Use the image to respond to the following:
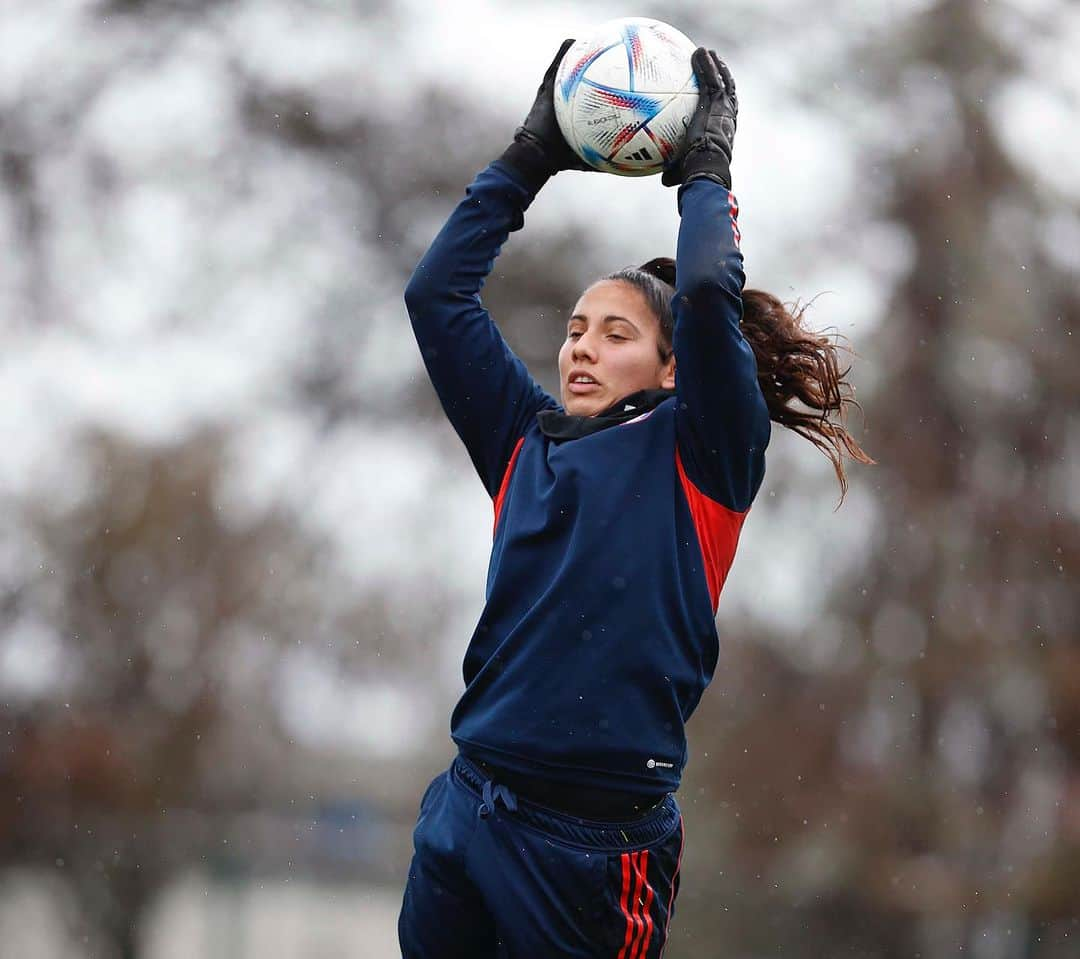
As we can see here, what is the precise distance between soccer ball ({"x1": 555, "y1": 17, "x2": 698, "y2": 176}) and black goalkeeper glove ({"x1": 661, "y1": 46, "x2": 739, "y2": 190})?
29 millimetres

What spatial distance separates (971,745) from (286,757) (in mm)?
5953

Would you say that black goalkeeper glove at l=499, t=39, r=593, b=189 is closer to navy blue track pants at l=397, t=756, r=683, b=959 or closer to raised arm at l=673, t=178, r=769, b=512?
raised arm at l=673, t=178, r=769, b=512

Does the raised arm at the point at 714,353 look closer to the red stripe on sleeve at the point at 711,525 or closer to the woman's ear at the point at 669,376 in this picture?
the red stripe on sleeve at the point at 711,525

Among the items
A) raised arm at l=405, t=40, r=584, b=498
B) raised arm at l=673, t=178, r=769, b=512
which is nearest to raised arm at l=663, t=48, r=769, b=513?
raised arm at l=673, t=178, r=769, b=512

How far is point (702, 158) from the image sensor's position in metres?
3.03

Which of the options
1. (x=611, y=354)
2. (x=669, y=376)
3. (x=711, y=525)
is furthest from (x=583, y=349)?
(x=711, y=525)

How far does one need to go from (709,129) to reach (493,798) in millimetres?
1452

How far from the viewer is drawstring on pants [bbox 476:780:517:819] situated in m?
2.81

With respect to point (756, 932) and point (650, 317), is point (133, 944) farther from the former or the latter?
point (650, 317)

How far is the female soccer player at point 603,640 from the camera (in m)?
2.80

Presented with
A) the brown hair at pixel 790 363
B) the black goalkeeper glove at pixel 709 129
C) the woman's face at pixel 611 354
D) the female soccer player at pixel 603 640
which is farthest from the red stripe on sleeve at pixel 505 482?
the black goalkeeper glove at pixel 709 129

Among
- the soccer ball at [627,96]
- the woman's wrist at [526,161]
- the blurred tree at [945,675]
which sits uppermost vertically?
the soccer ball at [627,96]

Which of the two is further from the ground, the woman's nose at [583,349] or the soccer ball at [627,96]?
the soccer ball at [627,96]

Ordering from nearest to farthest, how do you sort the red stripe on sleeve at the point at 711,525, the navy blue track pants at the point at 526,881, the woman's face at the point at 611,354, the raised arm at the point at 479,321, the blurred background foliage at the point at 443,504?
the navy blue track pants at the point at 526,881
the red stripe on sleeve at the point at 711,525
the woman's face at the point at 611,354
the raised arm at the point at 479,321
the blurred background foliage at the point at 443,504
